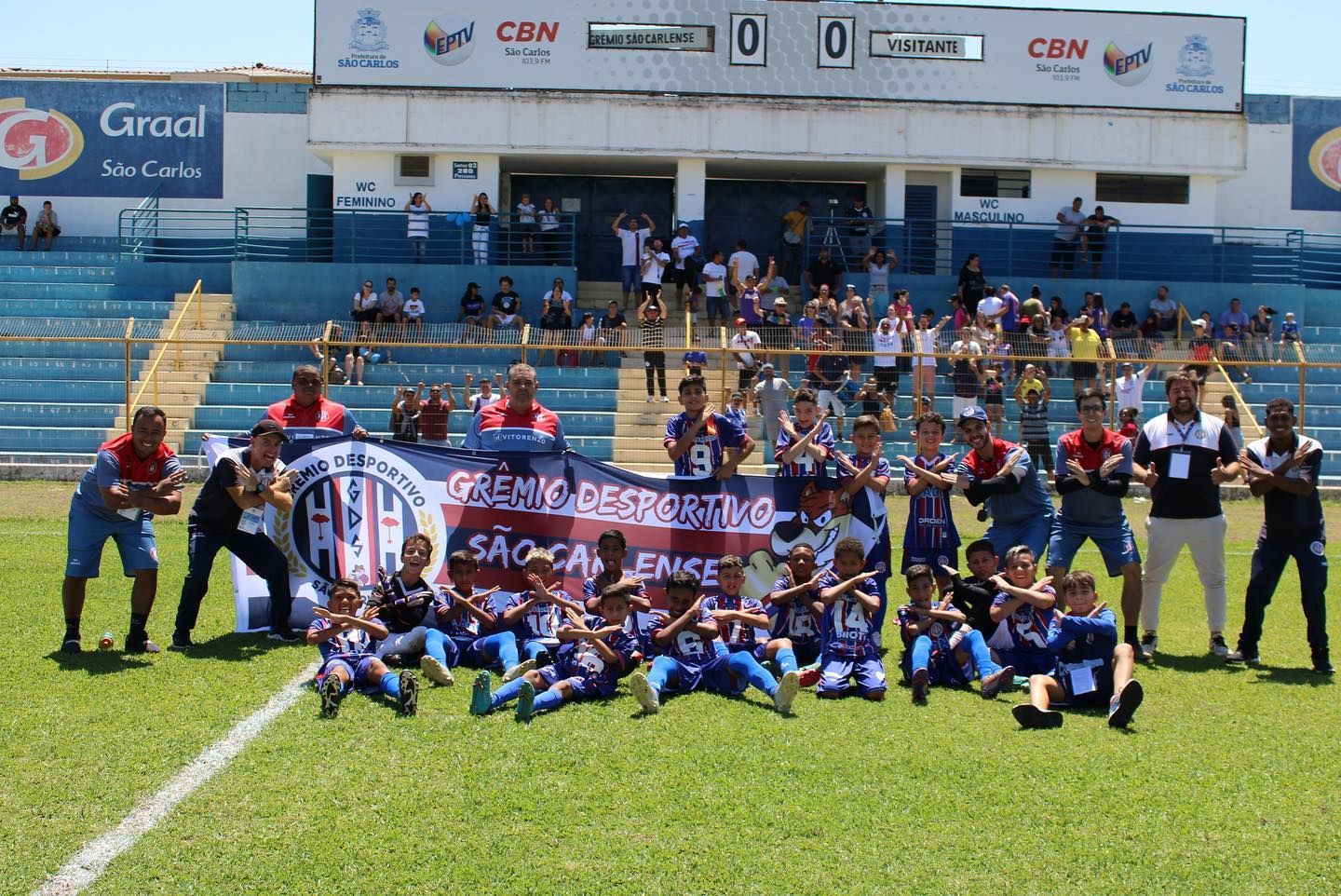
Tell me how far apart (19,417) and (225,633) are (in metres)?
14.1

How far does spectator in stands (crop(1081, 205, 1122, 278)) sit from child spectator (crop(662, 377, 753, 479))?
19429mm

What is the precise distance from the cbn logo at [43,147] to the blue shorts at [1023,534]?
27138 millimetres

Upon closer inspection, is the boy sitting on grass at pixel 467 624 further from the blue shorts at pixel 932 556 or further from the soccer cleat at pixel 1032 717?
the soccer cleat at pixel 1032 717

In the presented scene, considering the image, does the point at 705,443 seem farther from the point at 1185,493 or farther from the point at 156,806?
the point at 156,806

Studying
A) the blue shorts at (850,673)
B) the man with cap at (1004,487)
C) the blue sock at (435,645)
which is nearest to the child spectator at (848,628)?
the blue shorts at (850,673)

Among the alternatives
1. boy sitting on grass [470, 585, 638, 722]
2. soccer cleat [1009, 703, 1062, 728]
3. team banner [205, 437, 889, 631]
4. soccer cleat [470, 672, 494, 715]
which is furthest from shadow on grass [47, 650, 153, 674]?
soccer cleat [1009, 703, 1062, 728]

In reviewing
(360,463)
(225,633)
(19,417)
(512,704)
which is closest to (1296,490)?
(512,704)

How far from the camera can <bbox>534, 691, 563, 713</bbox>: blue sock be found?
7.94 meters

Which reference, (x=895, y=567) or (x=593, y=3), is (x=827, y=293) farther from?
(x=895, y=567)

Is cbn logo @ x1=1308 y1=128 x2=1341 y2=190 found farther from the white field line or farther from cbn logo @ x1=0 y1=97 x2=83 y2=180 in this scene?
the white field line

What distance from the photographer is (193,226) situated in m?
30.8

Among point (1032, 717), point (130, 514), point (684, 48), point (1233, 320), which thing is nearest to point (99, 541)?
point (130, 514)

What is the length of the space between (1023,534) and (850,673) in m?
2.25

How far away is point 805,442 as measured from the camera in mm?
10477
